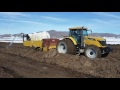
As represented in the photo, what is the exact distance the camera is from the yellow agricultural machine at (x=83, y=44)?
50.3ft

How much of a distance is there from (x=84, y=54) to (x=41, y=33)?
8.16 metres

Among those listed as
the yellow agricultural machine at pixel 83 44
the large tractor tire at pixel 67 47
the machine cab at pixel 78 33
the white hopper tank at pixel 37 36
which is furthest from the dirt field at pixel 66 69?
the white hopper tank at pixel 37 36

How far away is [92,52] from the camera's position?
15430 mm

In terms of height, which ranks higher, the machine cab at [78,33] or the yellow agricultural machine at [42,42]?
the machine cab at [78,33]

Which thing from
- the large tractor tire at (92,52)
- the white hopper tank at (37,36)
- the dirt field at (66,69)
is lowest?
the dirt field at (66,69)

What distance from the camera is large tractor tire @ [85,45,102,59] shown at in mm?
15021

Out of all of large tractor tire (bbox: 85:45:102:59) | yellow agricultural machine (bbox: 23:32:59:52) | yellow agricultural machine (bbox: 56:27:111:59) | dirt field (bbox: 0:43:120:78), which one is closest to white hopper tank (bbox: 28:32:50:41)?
yellow agricultural machine (bbox: 23:32:59:52)

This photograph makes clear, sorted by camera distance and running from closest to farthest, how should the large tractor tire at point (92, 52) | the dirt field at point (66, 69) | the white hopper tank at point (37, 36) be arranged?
the dirt field at point (66, 69), the large tractor tire at point (92, 52), the white hopper tank at point (37, 36)

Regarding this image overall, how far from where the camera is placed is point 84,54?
15.9 meters

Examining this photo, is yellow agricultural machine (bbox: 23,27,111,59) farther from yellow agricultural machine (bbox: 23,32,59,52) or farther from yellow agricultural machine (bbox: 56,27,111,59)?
yellow agricultural machine (bbox: 23,32,59,52)

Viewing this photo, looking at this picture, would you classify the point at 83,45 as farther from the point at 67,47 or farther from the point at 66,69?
the point at 66,69

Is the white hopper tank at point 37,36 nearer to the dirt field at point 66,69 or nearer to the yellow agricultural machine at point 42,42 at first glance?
the yellow agricultural machine at point 42,42
